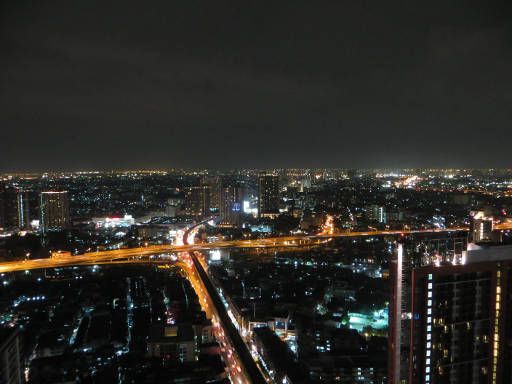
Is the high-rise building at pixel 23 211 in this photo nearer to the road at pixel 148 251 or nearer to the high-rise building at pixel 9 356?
the road at pixel 148 251

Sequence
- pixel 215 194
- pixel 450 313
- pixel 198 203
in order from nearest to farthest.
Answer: pixel 450 313
pixel 198 203
pixel 215 194

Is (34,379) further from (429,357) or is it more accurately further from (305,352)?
(429,357)

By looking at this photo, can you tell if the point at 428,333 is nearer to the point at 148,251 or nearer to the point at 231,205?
the point at 148,251

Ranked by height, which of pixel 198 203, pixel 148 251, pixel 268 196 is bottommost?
pixel 148 251

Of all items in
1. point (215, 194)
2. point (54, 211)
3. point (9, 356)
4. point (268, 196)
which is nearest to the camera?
point (9, 356)

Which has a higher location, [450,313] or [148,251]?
[450,313]

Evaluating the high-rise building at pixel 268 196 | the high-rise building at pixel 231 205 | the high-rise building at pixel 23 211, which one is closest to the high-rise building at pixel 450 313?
the high-rise building at pixel 231 205

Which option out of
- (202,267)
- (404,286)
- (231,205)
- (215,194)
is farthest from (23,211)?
(404,286)

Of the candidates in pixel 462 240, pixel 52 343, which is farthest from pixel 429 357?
pixel 52 343
